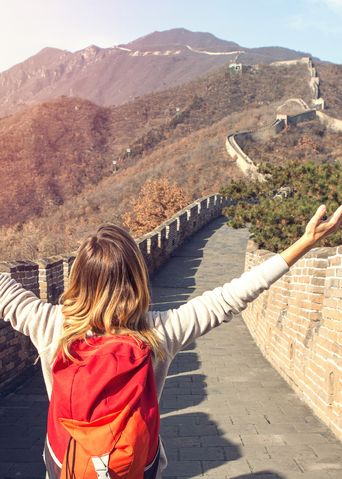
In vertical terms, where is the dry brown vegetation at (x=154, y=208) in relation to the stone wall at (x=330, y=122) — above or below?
below

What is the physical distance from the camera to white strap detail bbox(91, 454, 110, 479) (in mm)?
1881

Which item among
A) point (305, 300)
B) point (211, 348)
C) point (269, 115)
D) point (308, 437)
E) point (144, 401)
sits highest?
point (269, 115)

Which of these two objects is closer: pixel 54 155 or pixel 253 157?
pixel 253 157

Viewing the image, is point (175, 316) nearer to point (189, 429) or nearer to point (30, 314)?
point (30, 314)

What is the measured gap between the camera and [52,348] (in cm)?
224

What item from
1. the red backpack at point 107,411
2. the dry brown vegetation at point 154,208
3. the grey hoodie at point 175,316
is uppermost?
the grey hoodie at point 175,316

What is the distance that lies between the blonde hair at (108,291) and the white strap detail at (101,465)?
0.38m

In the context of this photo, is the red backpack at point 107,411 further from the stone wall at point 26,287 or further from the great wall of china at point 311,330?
the great wall of china at point 311,330

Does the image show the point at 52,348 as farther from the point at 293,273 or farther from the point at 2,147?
the point at 2,147

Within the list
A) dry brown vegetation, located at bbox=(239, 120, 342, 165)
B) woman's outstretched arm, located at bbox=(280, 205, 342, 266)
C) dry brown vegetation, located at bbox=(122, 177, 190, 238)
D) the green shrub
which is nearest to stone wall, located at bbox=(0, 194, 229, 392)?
woman's outstretched arm, located at bbox=(280, 205, 342, 266)

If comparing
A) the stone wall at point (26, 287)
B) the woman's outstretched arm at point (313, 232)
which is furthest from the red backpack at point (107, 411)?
the stone wall at point (26, 287)

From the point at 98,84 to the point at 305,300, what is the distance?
527ft

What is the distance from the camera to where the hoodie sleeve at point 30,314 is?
2283 millimetres

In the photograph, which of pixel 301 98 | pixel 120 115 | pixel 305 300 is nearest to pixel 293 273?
pixel 305 300
